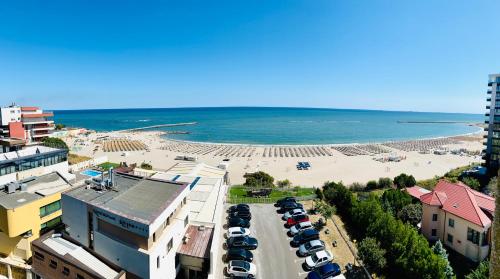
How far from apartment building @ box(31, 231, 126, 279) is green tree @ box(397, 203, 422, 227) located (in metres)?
24.8

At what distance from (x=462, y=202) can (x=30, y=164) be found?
37668 mm

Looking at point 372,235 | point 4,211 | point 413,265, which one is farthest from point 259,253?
point 4,211

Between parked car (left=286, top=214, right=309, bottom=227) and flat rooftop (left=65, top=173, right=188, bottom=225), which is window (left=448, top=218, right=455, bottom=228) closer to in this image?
parked car (left=286, top=214, right=309, bottom=227)

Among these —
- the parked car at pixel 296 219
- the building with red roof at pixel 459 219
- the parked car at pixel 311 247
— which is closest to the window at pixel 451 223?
the building with red roof at pixel 459 219

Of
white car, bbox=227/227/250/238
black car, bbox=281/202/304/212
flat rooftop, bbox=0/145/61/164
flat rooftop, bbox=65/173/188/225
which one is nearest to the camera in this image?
flat rooftop, bbox=65/173/188/225

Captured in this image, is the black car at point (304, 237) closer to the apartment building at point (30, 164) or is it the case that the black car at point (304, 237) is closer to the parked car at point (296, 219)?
the parked car at point (296, 219)

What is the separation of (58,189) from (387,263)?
2457 cm

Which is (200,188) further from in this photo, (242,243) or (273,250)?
(273,250)

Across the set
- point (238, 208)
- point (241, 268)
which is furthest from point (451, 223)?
point (238, 208)

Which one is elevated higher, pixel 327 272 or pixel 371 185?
pixel 371 185

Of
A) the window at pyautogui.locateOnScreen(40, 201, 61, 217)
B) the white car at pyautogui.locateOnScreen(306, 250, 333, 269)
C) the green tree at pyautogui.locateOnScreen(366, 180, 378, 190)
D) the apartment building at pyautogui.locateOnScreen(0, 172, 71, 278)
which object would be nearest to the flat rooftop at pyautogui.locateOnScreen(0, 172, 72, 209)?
the apartment building at pyautogui.locateOnScreen(0, 172, 71, 278)

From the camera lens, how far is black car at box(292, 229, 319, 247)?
22.7m

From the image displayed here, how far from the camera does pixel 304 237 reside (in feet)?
75.5

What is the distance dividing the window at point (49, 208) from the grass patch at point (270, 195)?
16915 millimetres
